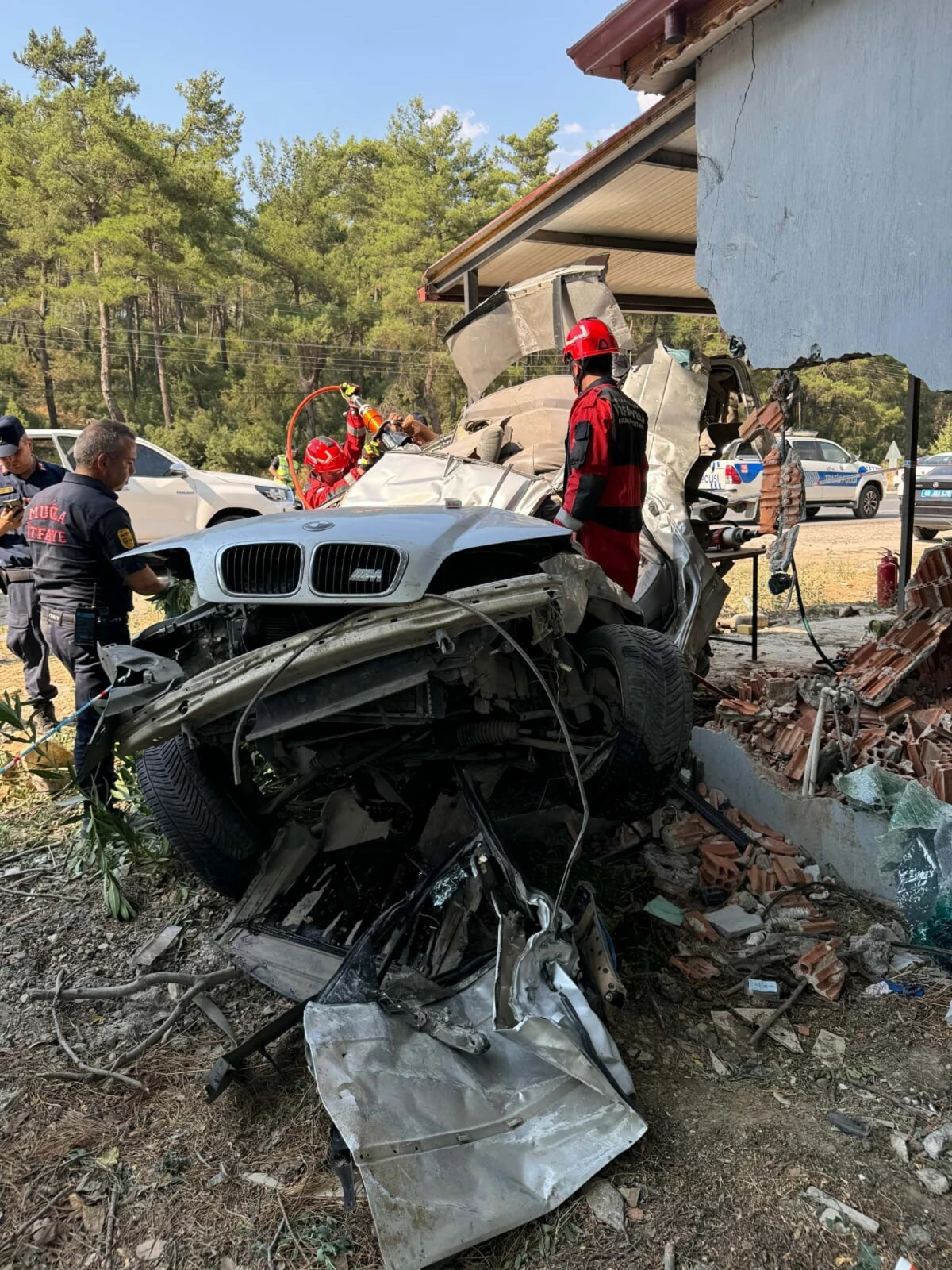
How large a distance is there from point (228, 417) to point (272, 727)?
108 feet

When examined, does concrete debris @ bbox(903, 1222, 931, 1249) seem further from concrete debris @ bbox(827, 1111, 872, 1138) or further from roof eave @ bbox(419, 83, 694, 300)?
roof eave @ bbox(419, 83, 694, 300)

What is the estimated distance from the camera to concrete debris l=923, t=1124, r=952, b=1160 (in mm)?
2072

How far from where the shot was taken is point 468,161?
34.5 m

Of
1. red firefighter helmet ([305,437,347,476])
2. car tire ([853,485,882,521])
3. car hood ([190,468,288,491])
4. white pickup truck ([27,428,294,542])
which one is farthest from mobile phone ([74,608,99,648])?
car tire ([853,485,882,521])

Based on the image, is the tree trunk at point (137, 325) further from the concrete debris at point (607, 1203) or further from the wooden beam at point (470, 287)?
the concrete debris at point (607, 1203)

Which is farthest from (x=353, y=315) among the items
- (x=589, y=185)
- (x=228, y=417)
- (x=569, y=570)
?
(x=569, y=570)

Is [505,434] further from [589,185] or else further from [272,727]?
[272,727]

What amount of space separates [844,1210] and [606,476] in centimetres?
276

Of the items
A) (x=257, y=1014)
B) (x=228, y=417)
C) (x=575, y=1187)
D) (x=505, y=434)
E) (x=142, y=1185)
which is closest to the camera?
(x=575, y=1187)

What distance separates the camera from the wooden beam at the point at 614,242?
6.60 meters

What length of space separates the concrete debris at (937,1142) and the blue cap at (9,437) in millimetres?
5347

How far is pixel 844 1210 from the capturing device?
1.89 m

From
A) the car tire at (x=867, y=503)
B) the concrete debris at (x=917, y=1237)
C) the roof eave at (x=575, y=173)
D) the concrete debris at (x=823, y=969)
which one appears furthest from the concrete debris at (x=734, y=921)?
the car tire at (x=867, y=503)

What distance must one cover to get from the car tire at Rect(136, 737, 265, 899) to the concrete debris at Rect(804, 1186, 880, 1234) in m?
2.07
